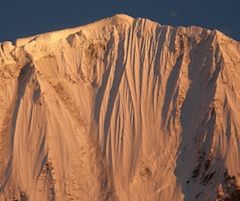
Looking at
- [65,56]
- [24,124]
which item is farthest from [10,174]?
[65,56]

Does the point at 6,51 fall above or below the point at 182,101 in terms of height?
above

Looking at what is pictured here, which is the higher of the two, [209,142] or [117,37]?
[117,37]

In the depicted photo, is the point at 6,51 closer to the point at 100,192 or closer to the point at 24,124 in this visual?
the point at 24,124

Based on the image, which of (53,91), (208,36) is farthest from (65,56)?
(208,36)

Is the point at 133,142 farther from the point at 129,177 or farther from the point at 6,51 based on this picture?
the point at 6,51

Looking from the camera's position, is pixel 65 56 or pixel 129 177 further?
pixel 65 56

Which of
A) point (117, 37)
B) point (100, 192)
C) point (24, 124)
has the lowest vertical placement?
point (100, 192)
